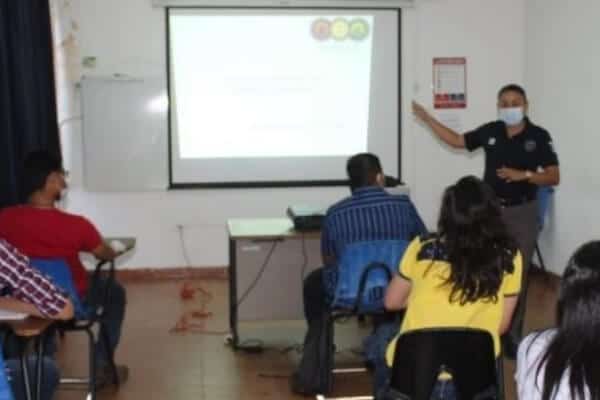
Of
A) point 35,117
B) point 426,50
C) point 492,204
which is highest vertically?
point 426,50

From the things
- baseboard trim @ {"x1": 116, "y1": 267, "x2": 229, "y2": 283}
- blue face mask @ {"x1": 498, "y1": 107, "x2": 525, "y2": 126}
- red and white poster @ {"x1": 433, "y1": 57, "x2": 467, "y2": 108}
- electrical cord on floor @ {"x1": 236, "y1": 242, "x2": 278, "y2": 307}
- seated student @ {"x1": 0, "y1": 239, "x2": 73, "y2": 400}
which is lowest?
baseboard trim @ {"x1": 116, "y1": 267, "x2": 229, "y2": 283}

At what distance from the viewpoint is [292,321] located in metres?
5.52

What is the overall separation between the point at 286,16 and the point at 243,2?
361mm

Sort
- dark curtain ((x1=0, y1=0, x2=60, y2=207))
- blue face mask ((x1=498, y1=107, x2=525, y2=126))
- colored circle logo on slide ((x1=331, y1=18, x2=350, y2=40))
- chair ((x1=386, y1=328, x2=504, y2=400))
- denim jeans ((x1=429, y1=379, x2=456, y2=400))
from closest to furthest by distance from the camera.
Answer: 1. chair ((x1=386, y1=328, x2=504, y2=400))
2. denim jeans ((x1=429, y1=379, x2=456, y2=400))
3. dark curtain ((x1=0, y1=0, x2=60, y2=207))
4. blue face mask ((x1=498, y1=107, x2=525, y2=126))
5. colored circle logo on slide ((x1=331, y1=18, x2=350, y2=40))

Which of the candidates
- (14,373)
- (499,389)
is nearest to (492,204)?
(499,389)

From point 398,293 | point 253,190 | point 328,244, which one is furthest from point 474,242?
point 253,190

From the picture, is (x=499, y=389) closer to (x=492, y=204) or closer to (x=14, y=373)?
(x=492, y=204)

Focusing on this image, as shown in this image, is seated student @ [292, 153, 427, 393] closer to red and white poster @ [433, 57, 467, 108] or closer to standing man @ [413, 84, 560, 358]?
standing man @ [413, 84, 560, 358]

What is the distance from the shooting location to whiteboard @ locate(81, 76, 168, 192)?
21.3 feet

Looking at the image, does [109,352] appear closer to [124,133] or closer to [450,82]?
[124,133]

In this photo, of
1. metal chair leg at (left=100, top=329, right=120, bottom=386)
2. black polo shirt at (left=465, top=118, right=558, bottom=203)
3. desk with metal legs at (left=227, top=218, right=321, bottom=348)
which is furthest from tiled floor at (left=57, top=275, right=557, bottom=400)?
black polo shirt at (left=465, top=118, right=558, bottom=203)

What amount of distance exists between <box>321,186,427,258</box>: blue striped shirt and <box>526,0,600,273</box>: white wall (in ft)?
8.69

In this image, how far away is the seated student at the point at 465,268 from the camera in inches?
108

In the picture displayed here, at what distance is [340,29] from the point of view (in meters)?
6.73
